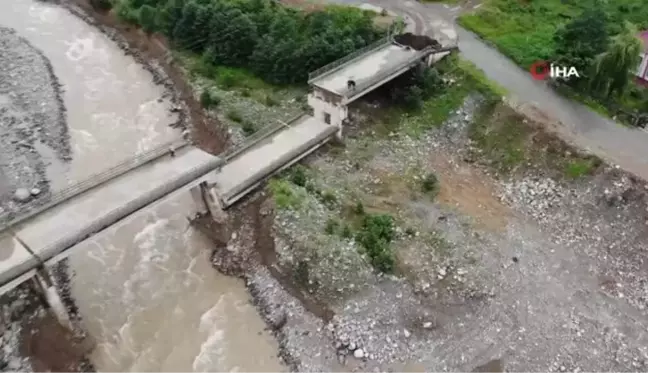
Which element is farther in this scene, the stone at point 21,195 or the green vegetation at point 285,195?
the stone at point 21,195

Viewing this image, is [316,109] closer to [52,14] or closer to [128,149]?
[128,149]

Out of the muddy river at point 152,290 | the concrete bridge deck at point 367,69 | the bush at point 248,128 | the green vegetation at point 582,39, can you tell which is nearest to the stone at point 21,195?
the muddy river at point 152,290

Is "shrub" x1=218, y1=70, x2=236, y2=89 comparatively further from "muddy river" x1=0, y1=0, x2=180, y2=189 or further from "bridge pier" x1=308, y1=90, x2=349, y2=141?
"bridge pier" x1=308, y1=90, x2=349, y2=141

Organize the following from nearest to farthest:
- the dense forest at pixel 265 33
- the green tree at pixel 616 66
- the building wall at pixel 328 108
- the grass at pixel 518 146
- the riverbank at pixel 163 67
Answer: the grass at pixel 518 146
the green tree at pixel 616 66
the building wall at pixel 328 108
the riverbank at pixel 163 67
the dense forest at pixel 265 33

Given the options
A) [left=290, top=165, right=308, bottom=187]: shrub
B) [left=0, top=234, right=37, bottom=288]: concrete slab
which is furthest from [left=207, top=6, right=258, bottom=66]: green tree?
[left=0, top=234, right=37, bottom=288]: concrete slab

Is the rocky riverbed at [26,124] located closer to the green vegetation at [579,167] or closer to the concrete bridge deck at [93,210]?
the concrete bridge deck at [93,210]

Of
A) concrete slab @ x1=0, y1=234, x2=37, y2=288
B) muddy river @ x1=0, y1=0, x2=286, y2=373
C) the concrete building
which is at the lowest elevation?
muddy river @ x1=0, y1=0, x2=286, y2=373
